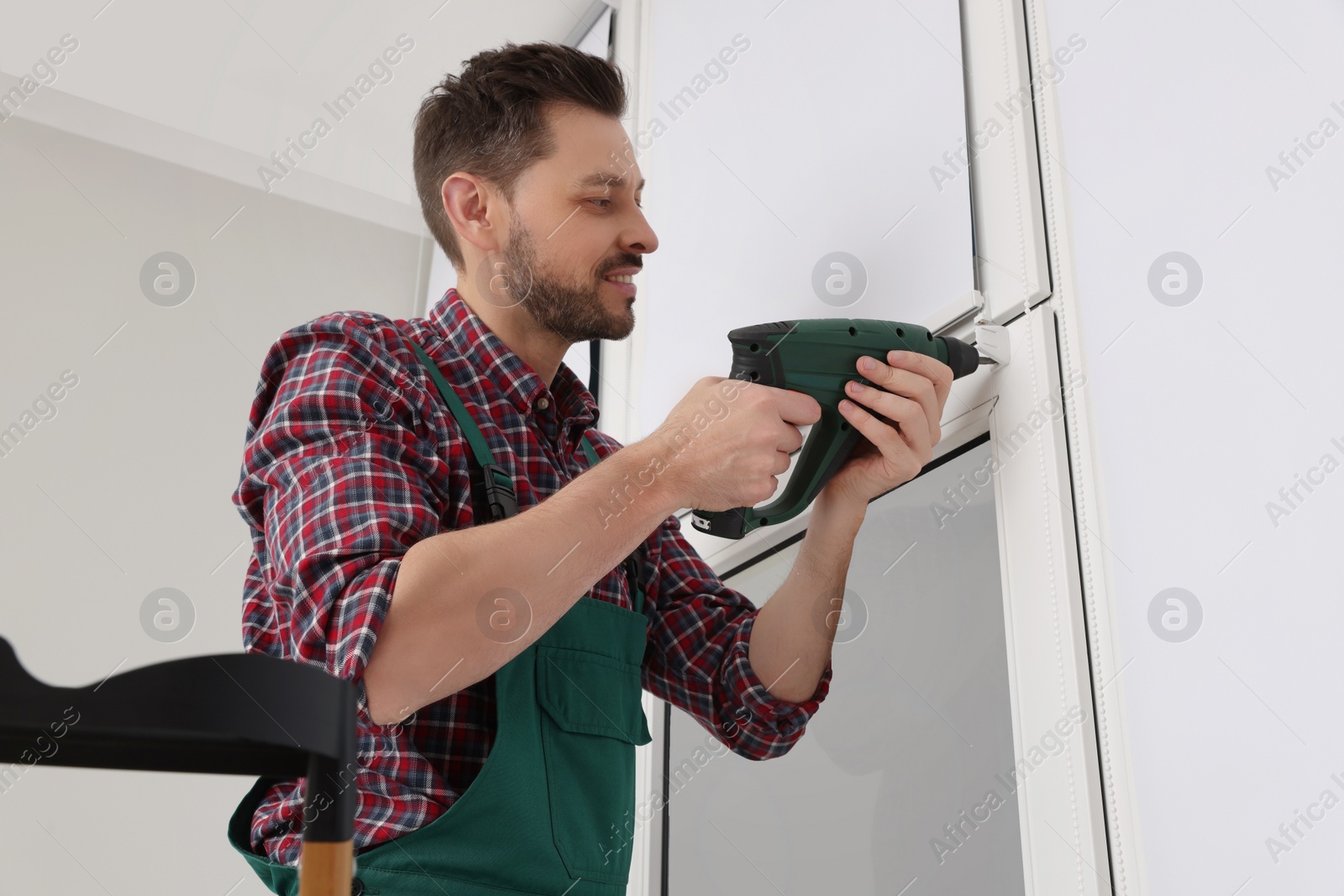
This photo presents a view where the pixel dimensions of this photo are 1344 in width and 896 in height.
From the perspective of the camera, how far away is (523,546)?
2.77ft

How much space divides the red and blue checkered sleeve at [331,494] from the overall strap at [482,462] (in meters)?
0.06

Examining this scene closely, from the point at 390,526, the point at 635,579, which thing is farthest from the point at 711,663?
the point at 390,526

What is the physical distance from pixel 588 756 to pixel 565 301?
0.54 metres

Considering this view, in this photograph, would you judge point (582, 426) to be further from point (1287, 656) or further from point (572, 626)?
point (1287, 656)

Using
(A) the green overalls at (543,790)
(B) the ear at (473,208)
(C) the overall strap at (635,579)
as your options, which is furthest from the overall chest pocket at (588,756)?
(B) the ear at (473,208)

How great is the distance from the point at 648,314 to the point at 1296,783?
1384 mm


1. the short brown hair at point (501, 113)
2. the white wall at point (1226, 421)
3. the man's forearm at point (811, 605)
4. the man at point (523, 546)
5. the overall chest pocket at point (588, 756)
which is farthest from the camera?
the short brown hair at point (501, 113)

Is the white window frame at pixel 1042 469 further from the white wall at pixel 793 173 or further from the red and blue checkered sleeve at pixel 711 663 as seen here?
the red and blue checkered sleeve at pixel 711 663

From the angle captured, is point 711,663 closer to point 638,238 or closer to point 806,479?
point 806,479

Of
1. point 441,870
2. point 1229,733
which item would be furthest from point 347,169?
point 1229,733

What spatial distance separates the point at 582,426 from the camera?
1.27m

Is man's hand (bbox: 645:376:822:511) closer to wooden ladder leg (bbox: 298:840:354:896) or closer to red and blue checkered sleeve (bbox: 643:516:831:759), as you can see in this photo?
red and blue checkered sleeve (bbox: 643:516:831:759)

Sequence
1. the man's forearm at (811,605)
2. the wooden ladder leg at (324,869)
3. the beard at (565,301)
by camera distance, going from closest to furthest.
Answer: the wooden ladder leg at (324,869)
the man's forearm at (811,605)
the beard at (565,301)

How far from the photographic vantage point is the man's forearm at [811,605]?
1117 mm
